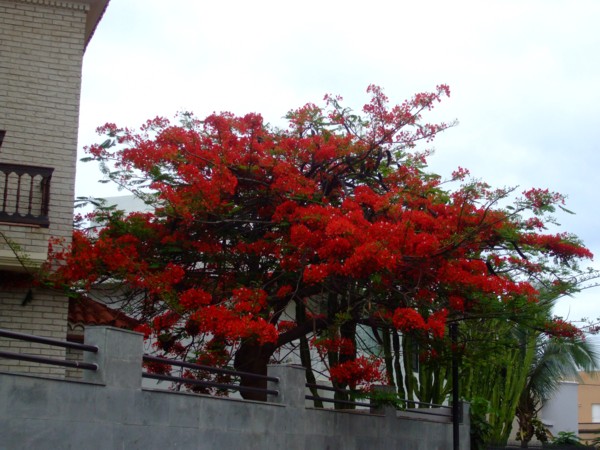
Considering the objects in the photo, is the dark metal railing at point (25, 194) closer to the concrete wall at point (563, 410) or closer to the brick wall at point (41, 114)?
the brick wall at point (41, 114)

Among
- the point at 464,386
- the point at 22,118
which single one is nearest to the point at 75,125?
the point at 22,118

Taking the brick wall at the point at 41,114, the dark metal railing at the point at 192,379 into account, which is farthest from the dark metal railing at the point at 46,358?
the brick wall at the point at 41,114

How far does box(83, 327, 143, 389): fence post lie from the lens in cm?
1116

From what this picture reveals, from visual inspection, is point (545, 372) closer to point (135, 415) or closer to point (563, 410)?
point (563, 410)

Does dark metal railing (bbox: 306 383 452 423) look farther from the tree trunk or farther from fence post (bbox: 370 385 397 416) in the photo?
the tree trunk

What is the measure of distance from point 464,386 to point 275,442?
1526 centimetres

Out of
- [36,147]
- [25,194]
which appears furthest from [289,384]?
[36,147]

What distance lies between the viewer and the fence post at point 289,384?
14273 millimetres

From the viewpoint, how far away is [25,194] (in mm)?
14680

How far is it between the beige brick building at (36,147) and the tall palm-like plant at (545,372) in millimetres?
22927

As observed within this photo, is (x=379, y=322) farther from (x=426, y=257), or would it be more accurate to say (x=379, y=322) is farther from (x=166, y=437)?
(x=166, y=437)

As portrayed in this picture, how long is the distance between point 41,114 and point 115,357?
5.45 metres

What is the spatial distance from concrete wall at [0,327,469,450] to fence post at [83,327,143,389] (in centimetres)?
1

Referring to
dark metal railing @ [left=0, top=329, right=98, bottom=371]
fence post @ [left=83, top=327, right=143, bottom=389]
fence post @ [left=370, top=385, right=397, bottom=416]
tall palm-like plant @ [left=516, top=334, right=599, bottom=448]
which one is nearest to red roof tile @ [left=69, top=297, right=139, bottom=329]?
fence post @ [left=370, top=385, right=397, bottom=416]
